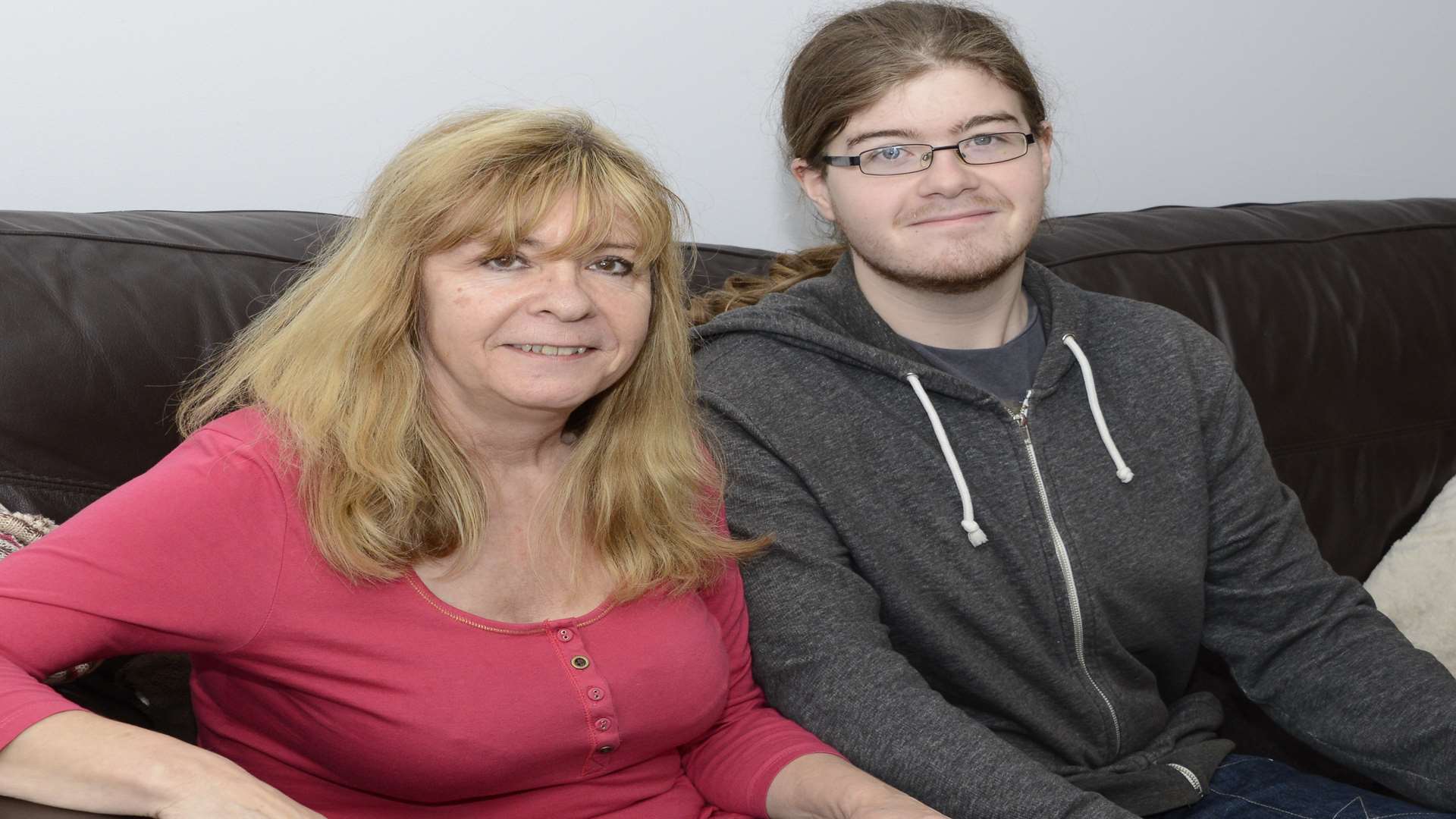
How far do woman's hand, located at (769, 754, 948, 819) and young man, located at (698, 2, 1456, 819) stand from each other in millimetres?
95

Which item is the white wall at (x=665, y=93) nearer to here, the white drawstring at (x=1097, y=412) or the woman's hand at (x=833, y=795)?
the white drawstring at (x=1097, y=412)

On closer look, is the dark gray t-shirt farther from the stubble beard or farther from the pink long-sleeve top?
the pink long-sleeve top

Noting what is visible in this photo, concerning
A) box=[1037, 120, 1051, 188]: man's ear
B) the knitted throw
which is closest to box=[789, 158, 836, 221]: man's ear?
box=[1037, 120, 1051, 188]: man's ear

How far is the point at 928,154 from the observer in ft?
5.28

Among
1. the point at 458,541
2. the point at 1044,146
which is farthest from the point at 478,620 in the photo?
the point at 1044,146

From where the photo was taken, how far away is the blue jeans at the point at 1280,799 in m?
1.53

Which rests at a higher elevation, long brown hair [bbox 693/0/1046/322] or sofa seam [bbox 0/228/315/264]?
long brown hair [bbox 693/0/1046/322]

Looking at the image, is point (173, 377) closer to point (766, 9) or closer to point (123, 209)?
point (123, 209)

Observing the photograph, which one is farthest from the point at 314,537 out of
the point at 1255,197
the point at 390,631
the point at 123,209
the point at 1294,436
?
the point at 1255,197

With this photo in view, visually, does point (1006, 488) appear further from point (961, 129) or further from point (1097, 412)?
point (961, 129)

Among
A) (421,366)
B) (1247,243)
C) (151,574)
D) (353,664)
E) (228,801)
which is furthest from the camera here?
(1247,243)

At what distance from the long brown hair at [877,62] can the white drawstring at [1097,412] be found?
0.26m

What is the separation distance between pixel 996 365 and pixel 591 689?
0.66m

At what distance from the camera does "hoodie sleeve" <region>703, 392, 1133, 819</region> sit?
4.36 feet
